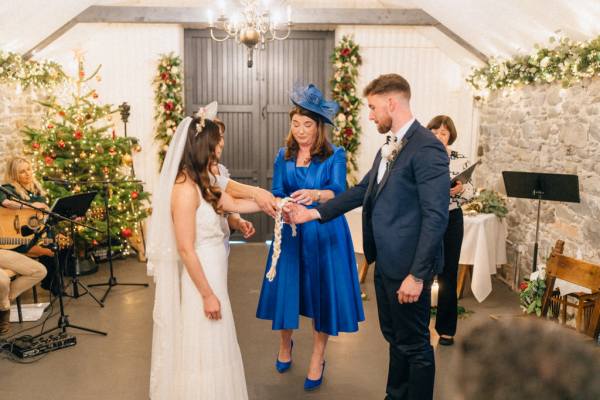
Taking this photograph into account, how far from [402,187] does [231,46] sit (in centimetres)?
510

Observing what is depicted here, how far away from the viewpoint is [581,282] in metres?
3.10

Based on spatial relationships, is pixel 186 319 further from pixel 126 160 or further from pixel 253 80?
pixel 253 80

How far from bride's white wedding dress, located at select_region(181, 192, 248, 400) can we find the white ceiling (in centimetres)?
306

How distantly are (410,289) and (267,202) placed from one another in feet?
3.39

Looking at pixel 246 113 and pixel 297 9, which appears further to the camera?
pixel 246 113

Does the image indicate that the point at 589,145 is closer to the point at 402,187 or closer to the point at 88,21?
the point at 402,187

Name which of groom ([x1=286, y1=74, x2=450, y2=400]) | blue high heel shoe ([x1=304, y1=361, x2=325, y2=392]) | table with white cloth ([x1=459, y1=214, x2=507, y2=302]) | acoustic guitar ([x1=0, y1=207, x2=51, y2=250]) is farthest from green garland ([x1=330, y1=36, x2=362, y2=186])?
groom ([x1=286, y1=74, x2=450, y2=400])

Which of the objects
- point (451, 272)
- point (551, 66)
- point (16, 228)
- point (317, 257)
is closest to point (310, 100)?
point (317, 257)

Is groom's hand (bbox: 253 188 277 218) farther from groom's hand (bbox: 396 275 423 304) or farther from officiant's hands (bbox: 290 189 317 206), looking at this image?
groom's hand (bbox: 396 275 423 304)

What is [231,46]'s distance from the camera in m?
6.92

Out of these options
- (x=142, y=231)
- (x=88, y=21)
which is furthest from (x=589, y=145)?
(x=88, y=21)

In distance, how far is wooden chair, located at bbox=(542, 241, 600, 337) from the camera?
3.02 meters

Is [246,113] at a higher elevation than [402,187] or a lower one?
higher

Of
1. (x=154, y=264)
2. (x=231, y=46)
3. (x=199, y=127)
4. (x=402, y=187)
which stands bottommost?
(x=154, y=264)
